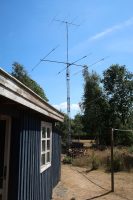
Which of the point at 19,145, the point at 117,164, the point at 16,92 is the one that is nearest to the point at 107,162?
the point at 117,164

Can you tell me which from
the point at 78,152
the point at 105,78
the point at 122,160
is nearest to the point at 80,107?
the point at 105,78

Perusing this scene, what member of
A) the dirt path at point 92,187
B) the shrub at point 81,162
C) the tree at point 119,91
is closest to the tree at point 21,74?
the tree at point 119,91

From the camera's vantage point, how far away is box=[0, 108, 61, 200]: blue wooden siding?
6.16 metres

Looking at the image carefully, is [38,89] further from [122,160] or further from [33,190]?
[33,190]

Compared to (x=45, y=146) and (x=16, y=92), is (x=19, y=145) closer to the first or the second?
(x=16, y=92)

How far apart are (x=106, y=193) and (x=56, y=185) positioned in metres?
2.13

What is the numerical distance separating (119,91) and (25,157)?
1820 inches

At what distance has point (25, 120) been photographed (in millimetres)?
6770

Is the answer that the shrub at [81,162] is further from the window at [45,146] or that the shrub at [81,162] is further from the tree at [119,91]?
the tree at [119,91]

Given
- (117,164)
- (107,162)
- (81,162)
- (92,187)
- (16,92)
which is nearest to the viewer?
(16,92)

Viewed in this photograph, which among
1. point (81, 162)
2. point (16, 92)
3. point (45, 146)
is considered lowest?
point (81, 162)

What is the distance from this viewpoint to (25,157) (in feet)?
21.8

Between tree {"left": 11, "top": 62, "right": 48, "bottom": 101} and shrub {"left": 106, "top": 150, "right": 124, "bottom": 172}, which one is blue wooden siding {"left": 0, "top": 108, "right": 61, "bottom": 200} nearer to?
shrub {"left": 106, "top": 150, "right": 124, "bottom": 172}

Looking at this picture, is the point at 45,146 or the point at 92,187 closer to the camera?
the point at 45,146
